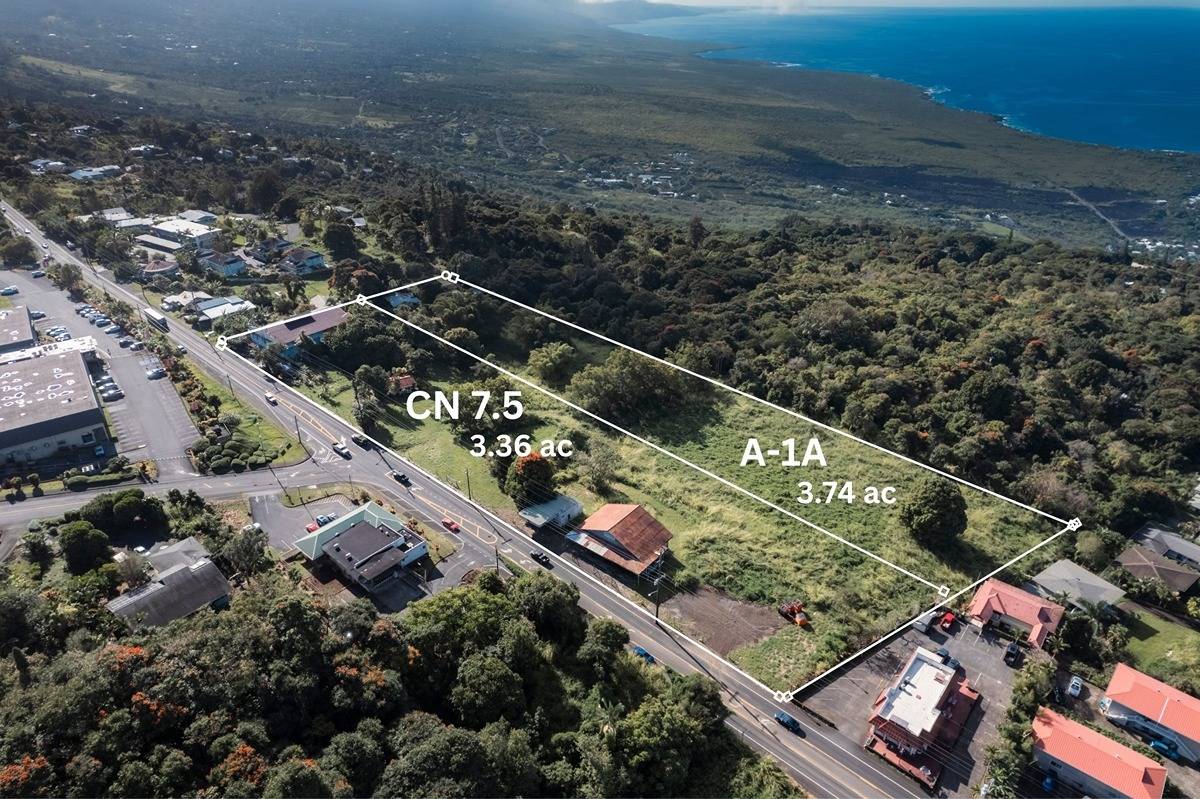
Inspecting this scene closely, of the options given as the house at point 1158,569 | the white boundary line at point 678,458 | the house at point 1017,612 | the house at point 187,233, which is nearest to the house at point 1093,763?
the house at point 1017,612

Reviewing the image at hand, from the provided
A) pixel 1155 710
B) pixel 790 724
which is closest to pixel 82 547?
pixel 790 724

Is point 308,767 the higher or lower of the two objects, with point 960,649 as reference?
higher

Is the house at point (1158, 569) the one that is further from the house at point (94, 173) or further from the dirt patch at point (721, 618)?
the house at point (94, 173)

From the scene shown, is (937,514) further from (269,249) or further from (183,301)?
(269,249)

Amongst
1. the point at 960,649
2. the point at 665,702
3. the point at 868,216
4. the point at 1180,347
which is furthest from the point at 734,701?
the point at 868,216

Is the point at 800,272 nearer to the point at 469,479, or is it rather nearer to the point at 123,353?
the point at 469,479

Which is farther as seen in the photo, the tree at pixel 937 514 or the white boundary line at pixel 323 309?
the white boundary line at pixel 323 309
